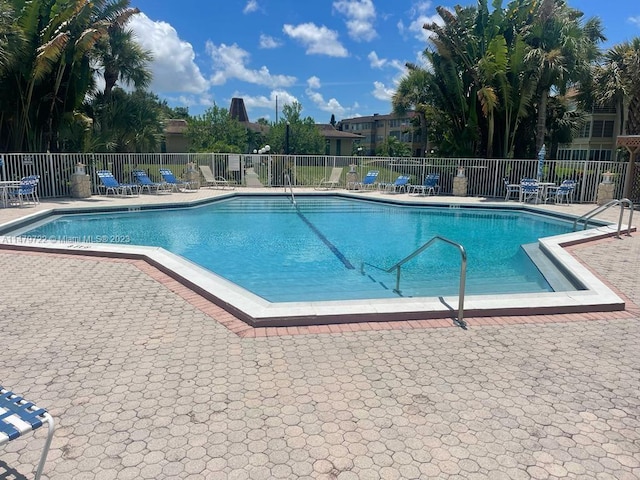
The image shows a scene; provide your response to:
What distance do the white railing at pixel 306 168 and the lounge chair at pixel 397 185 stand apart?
675 mm

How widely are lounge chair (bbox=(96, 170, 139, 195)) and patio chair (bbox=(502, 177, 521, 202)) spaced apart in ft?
49.4

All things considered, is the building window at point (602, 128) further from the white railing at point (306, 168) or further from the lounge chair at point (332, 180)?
the lounge chair at point (332, 180)

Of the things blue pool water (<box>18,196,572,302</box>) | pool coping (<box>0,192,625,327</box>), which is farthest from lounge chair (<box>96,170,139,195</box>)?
pool coping (<box>0,192,625,327</box>)

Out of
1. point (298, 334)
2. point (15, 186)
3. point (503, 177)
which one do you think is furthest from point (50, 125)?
point (503, 177)

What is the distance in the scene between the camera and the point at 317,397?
3250 mm

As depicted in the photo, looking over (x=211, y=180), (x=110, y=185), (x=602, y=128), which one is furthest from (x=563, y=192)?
(x=602, y=128)

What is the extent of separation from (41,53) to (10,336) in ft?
44.7

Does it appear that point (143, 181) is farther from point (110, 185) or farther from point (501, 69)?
point (501, 69)

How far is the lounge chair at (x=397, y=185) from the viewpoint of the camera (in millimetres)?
20609

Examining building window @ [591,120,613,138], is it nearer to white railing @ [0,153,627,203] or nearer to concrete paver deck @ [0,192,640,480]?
white railing @ [0,153,627,203]

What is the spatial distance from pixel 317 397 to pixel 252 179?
19798 mm

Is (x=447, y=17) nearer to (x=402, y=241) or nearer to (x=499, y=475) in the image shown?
(x=402, y=241)

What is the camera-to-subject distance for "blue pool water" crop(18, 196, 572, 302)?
297 inches

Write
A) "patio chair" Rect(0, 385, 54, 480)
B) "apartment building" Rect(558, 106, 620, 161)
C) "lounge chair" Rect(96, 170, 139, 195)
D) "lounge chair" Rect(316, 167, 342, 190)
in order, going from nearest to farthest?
"patio chair" Rect(0, 385, 54, 480)
"lounge chair" Rect(96, 170, 139, 195)
"lounge chair" Rect(316, 167, 342, 190)
"apartment building" Rect(558, 106, 620, 161)
